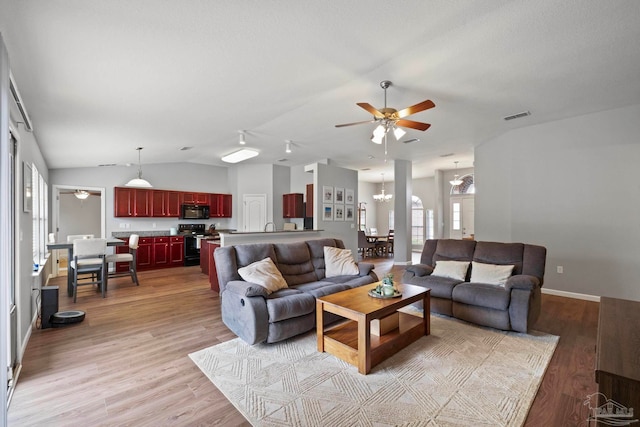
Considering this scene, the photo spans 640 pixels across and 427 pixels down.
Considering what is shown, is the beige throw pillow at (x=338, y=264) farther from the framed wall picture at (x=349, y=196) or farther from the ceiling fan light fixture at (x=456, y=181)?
the ceiling fan light fixture at (x=456, y=181)

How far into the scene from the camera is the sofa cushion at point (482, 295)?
3.19m

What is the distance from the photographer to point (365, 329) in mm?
2373

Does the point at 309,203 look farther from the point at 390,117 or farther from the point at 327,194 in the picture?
the point at 390,117

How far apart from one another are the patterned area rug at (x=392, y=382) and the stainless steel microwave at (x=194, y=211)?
19.1 ft

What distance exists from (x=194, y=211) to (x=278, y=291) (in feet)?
19.0

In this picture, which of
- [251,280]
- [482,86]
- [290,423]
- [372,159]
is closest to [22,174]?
[251,280]

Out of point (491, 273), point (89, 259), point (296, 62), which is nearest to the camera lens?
point (296, 62)

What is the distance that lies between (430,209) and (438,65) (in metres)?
8.63

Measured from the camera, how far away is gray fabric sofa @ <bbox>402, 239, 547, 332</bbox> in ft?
10.3

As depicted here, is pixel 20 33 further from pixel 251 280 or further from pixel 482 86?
pixel 482 86

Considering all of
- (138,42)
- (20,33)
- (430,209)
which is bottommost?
(430,209)

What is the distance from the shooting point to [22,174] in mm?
2869

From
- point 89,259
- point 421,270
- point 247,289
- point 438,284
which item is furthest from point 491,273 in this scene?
point 89,259

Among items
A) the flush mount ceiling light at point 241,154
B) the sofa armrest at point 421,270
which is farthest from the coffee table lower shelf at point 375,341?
the flush mount ceiling light at point 241,154
